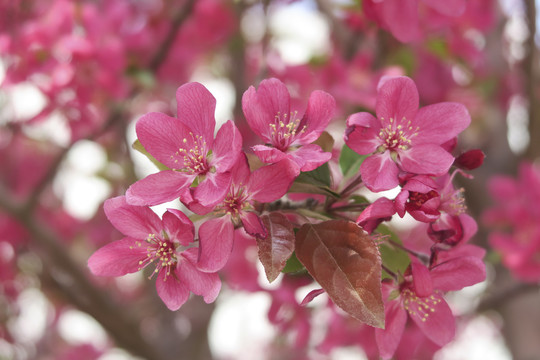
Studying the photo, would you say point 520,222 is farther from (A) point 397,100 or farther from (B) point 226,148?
(B) point 226,148

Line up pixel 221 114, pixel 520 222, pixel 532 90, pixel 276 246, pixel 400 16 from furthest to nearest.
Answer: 1. pixel 221 114
2. pixel 532 90
3. pixel 520 222
4. pixel 400 16
5. pixel 276 246

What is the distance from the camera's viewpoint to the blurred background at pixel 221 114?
159 cm

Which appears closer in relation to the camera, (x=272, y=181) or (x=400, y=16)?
(x=272, y=181)

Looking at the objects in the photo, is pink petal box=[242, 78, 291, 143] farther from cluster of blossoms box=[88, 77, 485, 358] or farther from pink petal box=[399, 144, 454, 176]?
pink petal box=[399, 144, 454, 176]

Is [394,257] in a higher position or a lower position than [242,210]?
lower

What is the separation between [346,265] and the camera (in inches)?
24.7

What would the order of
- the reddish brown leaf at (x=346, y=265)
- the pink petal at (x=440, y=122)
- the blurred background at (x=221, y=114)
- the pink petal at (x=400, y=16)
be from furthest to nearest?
the blurred background at (x=221, y=114)
the pink petal at (x=400, y=16)
the pink petal at (x=440, y=122)
the reddish brown leaf at (x=346, y=265)

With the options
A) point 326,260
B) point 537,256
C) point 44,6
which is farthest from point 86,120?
point 537,256

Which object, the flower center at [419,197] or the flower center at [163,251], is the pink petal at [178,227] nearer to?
the flower center at [163,251]

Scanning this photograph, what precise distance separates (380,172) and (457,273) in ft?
0.60

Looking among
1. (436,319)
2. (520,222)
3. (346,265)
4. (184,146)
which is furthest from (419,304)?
(520,222)

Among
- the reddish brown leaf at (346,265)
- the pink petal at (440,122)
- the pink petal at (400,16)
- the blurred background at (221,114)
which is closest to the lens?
the reddish brown leaf at (346,265)

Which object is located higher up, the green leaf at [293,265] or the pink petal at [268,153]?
the pink petal at [268,153]

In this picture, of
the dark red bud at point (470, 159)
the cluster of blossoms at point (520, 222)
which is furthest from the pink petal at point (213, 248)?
the cluster of blossoms at point (520, 222)
